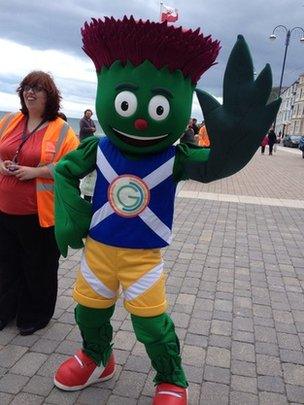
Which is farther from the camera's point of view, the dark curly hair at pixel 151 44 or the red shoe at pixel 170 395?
the red shoe at pixel 170 395

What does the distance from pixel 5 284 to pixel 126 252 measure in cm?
140

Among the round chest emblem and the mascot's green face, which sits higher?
the mascot's green face

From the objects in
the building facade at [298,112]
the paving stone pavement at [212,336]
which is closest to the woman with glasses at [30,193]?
the paving stone pavement at [212,336]

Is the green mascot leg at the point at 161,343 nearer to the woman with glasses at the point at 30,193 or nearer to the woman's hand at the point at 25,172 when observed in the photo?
the woman with glasses at the point at 30,193

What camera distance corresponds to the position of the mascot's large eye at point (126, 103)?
7.32 ft

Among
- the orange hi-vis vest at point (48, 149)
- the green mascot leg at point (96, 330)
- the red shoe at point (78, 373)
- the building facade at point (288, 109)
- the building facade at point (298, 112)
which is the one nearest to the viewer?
the green mascot leg at point (96, 330)

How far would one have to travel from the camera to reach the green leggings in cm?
248

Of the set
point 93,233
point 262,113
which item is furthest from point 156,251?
point 262,113

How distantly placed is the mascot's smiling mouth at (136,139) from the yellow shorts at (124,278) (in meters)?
0.58

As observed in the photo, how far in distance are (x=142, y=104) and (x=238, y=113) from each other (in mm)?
472

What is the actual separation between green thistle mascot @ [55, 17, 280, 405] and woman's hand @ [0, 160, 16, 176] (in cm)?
→ 53

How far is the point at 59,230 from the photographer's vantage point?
2.60 m

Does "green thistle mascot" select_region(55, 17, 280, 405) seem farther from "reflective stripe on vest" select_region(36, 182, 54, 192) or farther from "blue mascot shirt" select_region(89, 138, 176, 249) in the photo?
"reflective stripe on vest" select_region(36, 182, 54, 192)

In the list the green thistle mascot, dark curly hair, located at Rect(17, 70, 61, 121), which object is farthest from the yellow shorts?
dark curly hair, located at Rect(17, 70, 61, 121)
